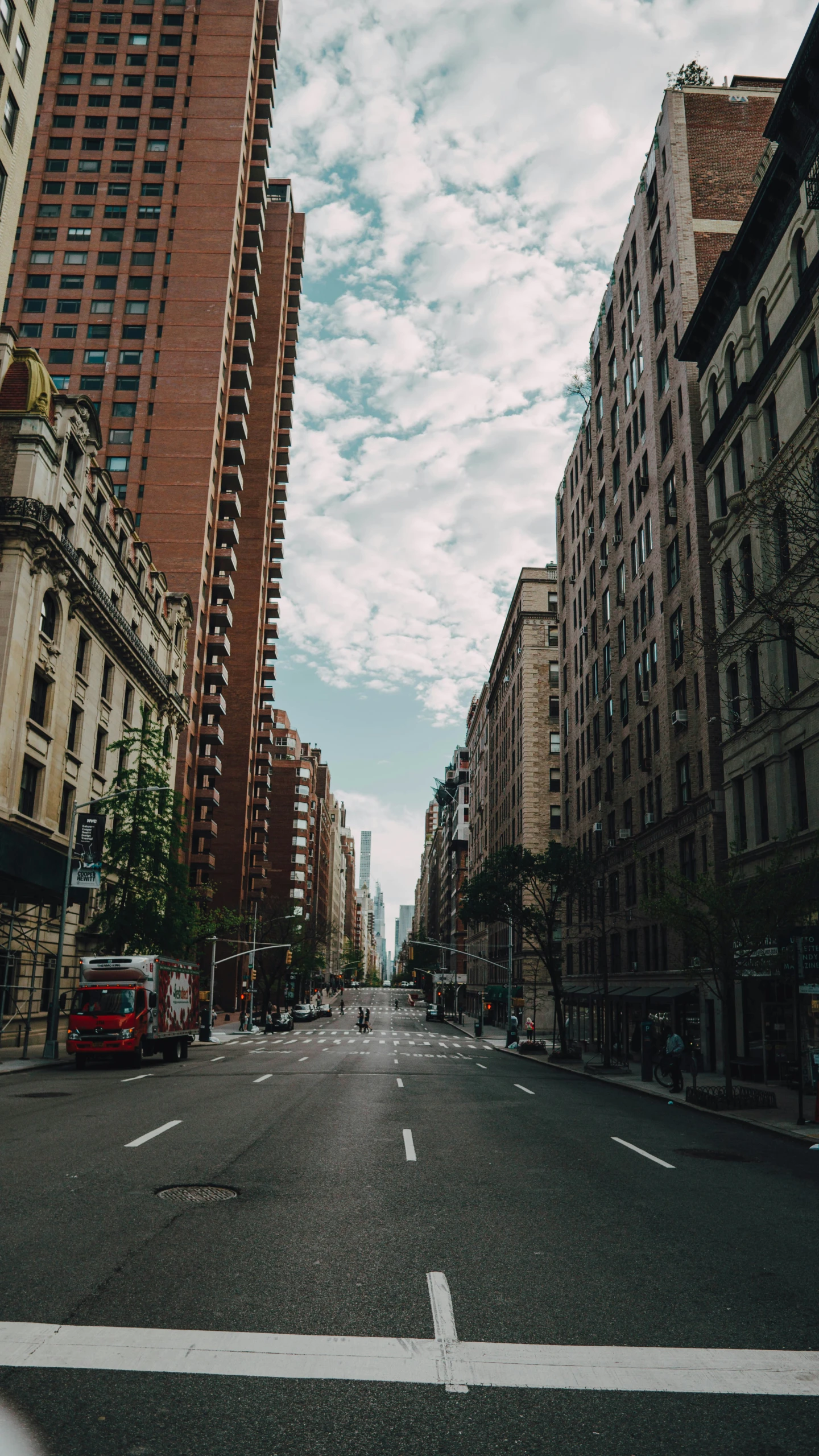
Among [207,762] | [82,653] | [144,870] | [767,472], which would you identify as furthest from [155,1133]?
[207,762]

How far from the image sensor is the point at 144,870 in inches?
1542

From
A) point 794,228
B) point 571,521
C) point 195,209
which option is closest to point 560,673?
point 571,521

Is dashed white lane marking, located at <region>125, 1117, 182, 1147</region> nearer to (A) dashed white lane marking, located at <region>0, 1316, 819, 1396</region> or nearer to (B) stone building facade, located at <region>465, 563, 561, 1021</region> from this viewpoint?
(A) dashed white lane marking, located at <region>0, 1316, 819, 1396</region>

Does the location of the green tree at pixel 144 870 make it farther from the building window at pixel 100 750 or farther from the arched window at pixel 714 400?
the arched window at pixel 714 400

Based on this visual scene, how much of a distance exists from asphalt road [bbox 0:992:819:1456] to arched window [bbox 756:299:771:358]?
24515 millimetres

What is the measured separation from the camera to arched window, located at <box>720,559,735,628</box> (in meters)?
32.7

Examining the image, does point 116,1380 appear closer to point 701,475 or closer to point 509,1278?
point 509,1278

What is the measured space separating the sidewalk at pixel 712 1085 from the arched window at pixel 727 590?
14752 mm

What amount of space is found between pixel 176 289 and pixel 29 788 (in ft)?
172

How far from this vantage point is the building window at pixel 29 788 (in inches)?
1399

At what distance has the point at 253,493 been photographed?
90.8 metres

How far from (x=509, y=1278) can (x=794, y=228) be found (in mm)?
29858

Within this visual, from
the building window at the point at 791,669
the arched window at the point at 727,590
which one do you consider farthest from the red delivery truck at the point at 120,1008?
the arched window at the point at 727,590

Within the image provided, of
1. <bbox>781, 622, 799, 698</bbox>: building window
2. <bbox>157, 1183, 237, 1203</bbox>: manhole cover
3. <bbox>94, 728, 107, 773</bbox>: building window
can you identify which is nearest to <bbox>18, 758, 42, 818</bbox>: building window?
<bbox>94, 728, 107, 773</bbox>: building window
